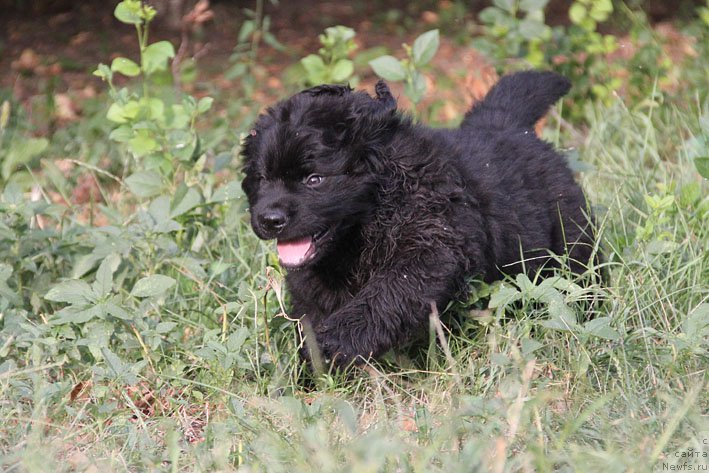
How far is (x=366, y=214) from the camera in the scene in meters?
3.24

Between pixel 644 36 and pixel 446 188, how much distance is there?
337cm

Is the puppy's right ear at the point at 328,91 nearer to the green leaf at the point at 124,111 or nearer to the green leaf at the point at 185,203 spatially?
the green leaf at the point at 185,203

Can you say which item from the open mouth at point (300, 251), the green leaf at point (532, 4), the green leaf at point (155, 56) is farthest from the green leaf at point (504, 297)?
the green leaf at point (532, 4)

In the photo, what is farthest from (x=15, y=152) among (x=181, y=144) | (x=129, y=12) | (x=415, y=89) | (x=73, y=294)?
(x=415, y=89)

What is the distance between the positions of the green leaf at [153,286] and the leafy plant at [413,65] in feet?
4.82

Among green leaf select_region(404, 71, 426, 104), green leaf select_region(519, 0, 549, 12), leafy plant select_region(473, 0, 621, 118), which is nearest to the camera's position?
green leaf select_region(404, 71, 426, 104)

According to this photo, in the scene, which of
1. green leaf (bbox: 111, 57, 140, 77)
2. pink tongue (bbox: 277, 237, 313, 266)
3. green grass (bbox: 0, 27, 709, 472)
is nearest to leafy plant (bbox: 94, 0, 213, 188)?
green leaf (bbox: 111, 57, 140, 77)

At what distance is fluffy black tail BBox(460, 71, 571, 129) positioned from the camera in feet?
13.3

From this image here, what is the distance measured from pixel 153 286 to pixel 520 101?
5.45ft

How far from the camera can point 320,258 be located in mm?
3236

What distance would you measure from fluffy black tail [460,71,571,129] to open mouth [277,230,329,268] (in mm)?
1114

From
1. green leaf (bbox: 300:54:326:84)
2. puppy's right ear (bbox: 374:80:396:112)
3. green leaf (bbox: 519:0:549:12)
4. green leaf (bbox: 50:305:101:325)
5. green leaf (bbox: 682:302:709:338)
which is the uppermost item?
puppy's right ear (bbox: 374:80:396:112)

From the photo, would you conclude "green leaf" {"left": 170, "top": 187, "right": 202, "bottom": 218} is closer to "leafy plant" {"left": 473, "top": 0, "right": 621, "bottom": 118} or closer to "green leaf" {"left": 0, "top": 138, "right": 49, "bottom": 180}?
"green leaf" {"left": 0, "top": 138, "right": 49, "bottom": 180}

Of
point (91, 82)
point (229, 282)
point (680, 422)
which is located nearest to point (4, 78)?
point (91, 82)
